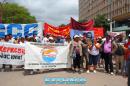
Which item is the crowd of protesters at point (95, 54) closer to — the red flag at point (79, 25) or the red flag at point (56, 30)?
the red flag at point (79, 25)

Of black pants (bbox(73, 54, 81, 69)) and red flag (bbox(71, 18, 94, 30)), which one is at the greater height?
red flag (bbox(71, 18, 94, 30))

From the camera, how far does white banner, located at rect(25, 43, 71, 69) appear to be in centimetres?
1505

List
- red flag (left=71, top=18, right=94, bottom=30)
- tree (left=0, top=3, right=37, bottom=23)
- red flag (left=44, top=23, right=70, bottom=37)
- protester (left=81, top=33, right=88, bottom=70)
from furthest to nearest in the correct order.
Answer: tree (left=0, top=3, right=37, bottom=23), red flag (left=44, top=23, right=70, bottom=37), red flag (left=71, top=18, right=94, bottom=30), protester (left=81, top=33, right=88, bottom=70)

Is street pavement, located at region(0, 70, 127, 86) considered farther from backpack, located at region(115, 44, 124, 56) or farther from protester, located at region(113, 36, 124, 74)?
backpack, located at region(115, 44, 124, 56)

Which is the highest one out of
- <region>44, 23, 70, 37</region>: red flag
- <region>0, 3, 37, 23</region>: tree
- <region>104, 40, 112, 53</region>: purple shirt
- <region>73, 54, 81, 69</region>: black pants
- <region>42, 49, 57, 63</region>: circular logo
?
<region>0, 3, 37, 23</region>: tree

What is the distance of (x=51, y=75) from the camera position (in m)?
14.2

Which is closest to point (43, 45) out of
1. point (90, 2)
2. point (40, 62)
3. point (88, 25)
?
point (40, 62)

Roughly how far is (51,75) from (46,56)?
1330 millimetres

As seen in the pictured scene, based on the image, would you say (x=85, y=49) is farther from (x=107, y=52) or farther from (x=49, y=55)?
(x=49, y=55)

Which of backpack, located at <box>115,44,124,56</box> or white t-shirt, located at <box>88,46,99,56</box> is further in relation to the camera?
white t-shirt, located at <box>88,46,99,56</box>

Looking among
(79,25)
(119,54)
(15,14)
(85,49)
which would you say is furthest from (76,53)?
(15,14)

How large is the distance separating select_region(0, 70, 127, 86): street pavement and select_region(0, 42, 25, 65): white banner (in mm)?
850

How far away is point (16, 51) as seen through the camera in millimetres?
16344

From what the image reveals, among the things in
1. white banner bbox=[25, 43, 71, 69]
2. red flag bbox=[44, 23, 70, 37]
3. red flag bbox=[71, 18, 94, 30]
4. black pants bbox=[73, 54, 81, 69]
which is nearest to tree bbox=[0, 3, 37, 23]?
red flag bbox=[44, 23, 70, 37]
